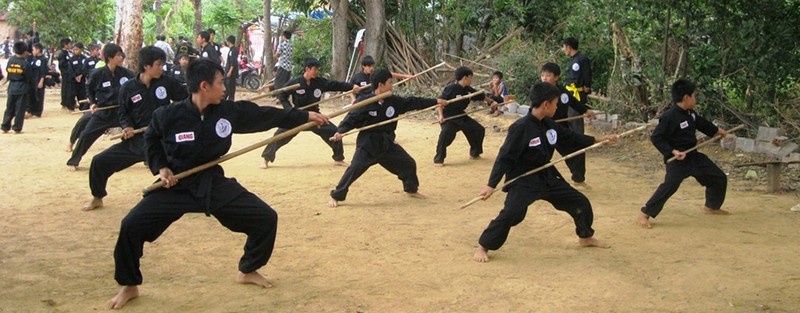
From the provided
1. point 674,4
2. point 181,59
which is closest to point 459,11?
point 181,59

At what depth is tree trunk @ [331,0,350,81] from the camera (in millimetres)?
20281

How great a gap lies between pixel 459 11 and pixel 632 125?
7771 millimetres

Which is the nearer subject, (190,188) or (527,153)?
(190,188)

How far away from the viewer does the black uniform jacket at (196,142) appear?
18.1 ft

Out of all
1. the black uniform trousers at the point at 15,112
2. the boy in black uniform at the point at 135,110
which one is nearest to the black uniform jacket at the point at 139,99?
the boy in black uniform at the point at 135,110

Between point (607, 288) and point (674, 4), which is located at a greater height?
point (674, 4)

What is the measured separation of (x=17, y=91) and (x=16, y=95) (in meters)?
0.08

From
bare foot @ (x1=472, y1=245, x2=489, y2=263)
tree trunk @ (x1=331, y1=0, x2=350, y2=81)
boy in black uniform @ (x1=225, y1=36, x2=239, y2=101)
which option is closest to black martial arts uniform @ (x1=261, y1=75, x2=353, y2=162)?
bare foot @ (x1=472, y1=245, x2=489, y2=263)

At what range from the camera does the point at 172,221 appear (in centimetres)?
560

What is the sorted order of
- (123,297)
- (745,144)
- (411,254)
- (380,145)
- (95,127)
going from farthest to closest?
(745,144), (95,127), (380,145), (411,254), (123,297)

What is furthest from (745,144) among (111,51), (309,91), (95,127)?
(111,51)

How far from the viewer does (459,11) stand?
19594 millimetres

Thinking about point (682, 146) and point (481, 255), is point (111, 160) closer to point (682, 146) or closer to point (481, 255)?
point (481, 255)

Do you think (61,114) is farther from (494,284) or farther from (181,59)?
(494,284)
